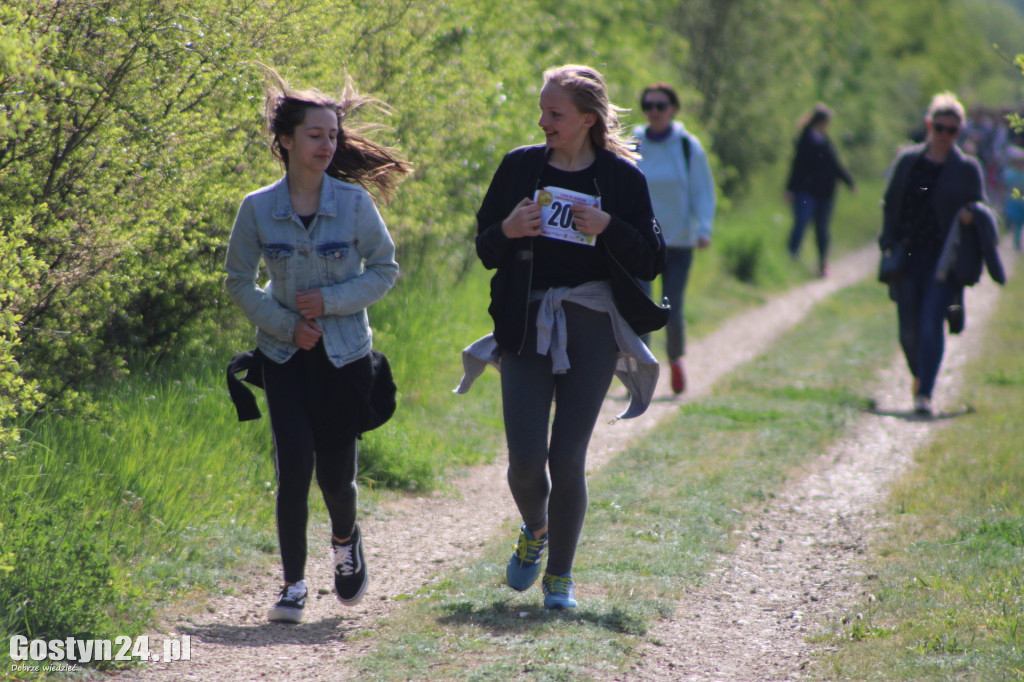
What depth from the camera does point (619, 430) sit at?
8.08 meters

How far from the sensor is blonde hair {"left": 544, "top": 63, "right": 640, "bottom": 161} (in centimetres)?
432

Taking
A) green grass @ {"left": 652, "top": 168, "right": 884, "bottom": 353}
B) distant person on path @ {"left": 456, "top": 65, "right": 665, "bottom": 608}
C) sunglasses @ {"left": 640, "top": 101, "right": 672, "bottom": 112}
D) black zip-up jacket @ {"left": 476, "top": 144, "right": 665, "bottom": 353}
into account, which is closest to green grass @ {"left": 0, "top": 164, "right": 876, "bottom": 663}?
distant person on path @ {"left": 456, "top": 65, "right": 665, "bottom": 608}

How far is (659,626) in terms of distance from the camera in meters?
4.51

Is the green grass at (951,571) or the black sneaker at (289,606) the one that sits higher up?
the green grass at (951,571)

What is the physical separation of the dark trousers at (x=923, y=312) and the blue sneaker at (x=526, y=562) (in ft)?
15.9

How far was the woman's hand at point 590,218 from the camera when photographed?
4.23m

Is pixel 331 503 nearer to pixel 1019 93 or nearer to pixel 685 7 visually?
pixel 685 7

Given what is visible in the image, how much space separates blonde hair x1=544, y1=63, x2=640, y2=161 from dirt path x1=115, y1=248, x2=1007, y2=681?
1854 millimetres

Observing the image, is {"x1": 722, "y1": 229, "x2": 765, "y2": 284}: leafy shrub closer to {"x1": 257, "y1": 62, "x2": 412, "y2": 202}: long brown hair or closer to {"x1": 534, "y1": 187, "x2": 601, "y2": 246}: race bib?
{"x1": 257, "y1": 62, "x2": 412, "y2": 202}: long brown hair

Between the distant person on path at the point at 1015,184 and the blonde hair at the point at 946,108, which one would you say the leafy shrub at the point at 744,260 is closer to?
the distant person on path at the point at 1015,184

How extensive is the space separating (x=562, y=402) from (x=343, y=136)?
1.41m

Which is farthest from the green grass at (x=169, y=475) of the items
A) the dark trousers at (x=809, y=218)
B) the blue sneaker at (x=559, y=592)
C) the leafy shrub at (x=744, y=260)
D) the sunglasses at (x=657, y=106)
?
the dark trousers at (x=809, y=218)

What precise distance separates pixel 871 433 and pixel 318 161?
16.7 ft

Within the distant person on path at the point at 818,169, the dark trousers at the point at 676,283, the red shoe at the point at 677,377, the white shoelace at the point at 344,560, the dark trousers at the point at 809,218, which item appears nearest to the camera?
the white shoelace at the point at 344,560
